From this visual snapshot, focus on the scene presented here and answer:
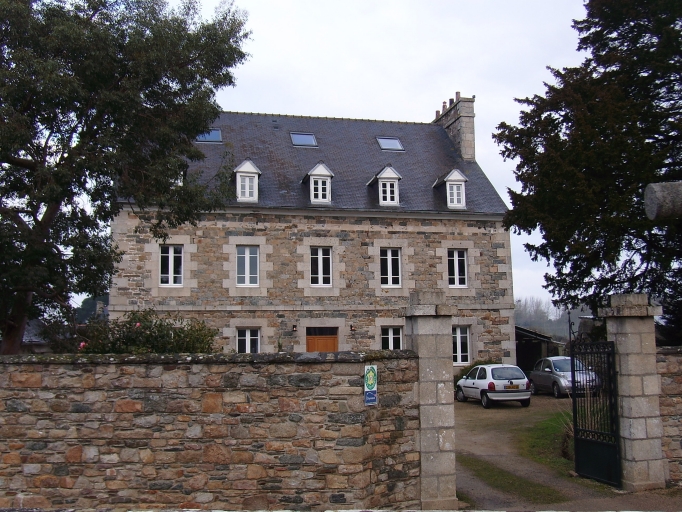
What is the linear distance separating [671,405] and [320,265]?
1395cm

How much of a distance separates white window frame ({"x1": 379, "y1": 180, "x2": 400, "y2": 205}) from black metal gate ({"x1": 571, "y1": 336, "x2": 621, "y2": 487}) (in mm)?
13222

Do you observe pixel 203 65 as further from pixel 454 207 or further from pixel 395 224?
pixel 454 207

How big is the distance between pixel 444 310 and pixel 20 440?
17.4 feet

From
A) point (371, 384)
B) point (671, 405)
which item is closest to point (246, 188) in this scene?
point (371, 384)

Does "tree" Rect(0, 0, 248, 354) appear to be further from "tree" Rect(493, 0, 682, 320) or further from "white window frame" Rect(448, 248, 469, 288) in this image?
"white window frame" Rect(448, 248, 469, 288)

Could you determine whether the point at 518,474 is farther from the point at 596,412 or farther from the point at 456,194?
the point at 456,194

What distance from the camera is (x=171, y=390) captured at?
737 cm


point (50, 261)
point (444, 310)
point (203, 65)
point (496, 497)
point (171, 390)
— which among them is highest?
point (203, 65)

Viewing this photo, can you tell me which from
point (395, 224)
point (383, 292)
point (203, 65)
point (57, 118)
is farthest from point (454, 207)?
point (57, 118)

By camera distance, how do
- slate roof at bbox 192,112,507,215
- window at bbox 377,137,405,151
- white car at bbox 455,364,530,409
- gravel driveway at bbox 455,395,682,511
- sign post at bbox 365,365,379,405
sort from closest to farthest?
sign post at bbox 365,365,379,405 < gravel driveway at bbox 455,395,682,511 < white car at bbox 455,364,530,409 < slate roof at bbox 192,112,507,215 < window at bbox 377,137,405,151

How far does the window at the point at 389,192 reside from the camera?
74.4 feet

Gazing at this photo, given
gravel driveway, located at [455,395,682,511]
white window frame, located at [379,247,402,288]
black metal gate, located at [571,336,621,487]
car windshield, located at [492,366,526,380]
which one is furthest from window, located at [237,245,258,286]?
black metal gate, located at [571,336,621,487]

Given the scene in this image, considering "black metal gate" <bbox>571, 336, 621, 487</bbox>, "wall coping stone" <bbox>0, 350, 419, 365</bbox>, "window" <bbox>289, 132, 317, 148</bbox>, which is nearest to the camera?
"wall coping stone" <bbox>0, 350, 419, 365</bbox>

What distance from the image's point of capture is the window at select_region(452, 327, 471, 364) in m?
22.5
